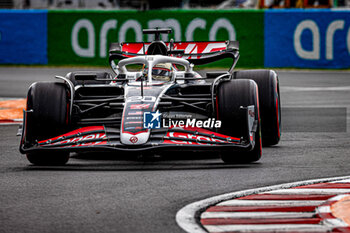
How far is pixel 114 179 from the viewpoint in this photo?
776 centimetres

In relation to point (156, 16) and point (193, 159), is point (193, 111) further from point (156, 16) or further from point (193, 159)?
point (156, 16)

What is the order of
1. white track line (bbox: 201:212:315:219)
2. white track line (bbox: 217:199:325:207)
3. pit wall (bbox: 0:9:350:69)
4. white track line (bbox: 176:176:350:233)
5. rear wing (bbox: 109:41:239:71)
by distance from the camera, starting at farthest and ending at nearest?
pit wall (bbox: 0:9:350:69) → rear wing (bbox: 109:41:239:71) → white track line (bbox: 217:199:325:207) → white track line (bbox: 201:212:315:219) → white track line (bbox: 176:176:350:233)

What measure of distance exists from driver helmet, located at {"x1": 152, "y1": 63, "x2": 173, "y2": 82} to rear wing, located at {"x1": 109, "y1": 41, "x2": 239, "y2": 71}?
67 centimetres

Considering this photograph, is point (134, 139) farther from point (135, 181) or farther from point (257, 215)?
point (257, 215)

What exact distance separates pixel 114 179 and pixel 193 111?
1.76 meters

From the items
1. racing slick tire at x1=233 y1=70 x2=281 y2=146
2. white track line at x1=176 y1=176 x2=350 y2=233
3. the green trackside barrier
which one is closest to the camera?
white track line at x1=176 y1=176 x2=350 y2=233

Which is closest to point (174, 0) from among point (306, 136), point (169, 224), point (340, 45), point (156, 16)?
point (156, 16)

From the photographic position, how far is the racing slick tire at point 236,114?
8625 millimetres

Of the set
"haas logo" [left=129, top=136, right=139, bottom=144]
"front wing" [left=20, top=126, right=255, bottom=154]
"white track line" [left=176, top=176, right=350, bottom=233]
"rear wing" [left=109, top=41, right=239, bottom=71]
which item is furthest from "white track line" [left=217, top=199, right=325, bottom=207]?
"rear wing" [left=109, top=41, right=239, bottom=71]

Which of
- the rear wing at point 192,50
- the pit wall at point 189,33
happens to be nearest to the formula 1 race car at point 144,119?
the rear wing at point 192,50

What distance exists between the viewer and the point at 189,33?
89.0ft

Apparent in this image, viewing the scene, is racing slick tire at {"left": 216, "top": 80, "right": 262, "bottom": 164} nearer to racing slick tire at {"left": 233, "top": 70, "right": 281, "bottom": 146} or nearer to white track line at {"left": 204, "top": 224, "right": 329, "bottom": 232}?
racing slick tire at {"left": 233, "top": 70, "right": 281, "bottom": 146}

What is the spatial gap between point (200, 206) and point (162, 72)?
420 cm

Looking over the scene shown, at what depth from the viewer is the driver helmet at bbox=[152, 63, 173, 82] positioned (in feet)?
33.7
